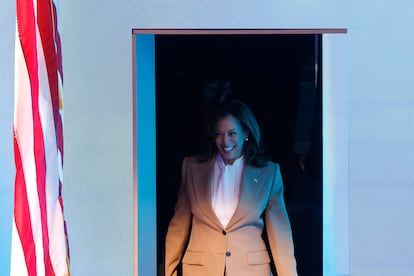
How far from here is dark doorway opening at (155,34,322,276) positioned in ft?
7.93

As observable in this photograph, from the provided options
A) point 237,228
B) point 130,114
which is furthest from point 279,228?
point 130,114

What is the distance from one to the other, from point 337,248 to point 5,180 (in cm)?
158

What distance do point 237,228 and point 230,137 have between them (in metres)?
0.42

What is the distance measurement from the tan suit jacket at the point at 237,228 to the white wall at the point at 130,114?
0.26m

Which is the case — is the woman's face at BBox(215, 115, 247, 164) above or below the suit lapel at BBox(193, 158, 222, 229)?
above

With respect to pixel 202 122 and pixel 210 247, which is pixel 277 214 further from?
pixel 202 122

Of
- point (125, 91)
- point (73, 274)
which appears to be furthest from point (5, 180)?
point (125, 91)

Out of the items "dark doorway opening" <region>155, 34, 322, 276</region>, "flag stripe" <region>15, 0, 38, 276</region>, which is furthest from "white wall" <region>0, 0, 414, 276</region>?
"flag stripe" <region>15, 0, 38, 276</region>

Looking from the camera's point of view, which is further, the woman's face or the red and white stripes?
the woman's face

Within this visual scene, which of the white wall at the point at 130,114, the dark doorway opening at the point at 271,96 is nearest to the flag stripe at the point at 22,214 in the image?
the white wall at the point at 130,114

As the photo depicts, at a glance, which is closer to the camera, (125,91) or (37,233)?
(37,233)

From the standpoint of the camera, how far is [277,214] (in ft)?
8.03

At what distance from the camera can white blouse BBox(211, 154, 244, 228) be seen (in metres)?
2.46

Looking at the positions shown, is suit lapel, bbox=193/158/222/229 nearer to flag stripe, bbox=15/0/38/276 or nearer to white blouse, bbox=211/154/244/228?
white blouse, bbox=211/154/244/228
